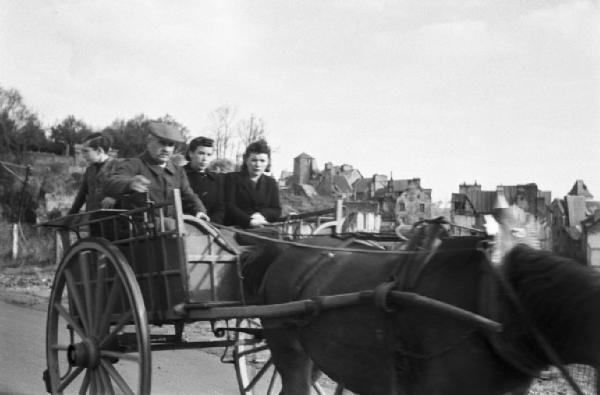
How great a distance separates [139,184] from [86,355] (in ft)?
4.14

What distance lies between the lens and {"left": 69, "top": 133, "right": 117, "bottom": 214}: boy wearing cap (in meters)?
6.15

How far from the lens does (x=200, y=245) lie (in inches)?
178

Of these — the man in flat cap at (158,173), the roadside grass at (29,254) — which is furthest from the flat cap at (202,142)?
the roadside grass at (29,254)

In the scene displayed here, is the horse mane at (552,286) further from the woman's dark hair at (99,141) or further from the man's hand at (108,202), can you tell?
the woman's dark hair at (99,141)

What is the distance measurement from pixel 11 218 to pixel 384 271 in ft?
124

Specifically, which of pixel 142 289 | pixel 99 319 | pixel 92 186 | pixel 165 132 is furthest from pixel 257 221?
pixel 92 186

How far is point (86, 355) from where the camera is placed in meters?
4.88

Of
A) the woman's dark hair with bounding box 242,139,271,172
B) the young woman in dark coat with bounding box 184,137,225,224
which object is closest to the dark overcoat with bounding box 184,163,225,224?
the young woman in dark coat with bounding box 184,137,225,224

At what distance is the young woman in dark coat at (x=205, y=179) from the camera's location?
19.0 feet

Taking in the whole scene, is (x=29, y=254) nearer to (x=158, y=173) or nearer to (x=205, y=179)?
(x=205, y=179)

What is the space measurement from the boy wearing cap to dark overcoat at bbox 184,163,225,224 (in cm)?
72

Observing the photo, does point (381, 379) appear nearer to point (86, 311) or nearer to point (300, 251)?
point (300, 251)

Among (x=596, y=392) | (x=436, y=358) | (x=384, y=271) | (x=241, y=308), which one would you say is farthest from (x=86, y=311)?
(x=596, y=392)

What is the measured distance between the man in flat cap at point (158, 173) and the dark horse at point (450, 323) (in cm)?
158
